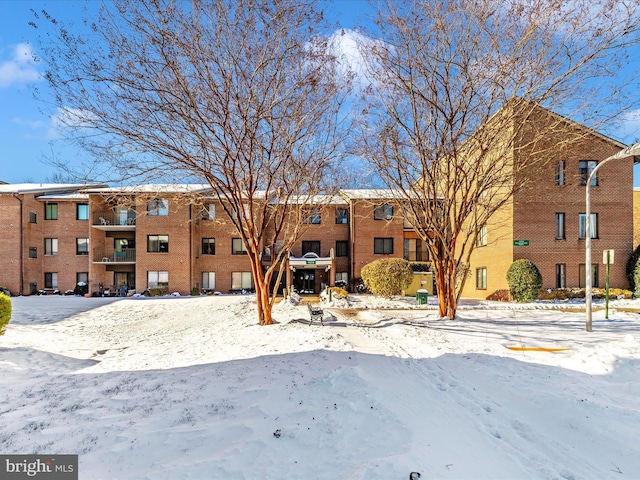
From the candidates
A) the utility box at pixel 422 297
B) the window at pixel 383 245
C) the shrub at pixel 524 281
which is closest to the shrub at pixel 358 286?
the window at pixel 383 245

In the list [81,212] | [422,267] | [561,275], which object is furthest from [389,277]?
[81,212]

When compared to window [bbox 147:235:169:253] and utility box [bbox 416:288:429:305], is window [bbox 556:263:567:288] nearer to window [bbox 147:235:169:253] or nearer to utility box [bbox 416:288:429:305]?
utility box [bbox 416:288:429:305]

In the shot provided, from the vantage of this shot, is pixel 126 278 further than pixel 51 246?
No

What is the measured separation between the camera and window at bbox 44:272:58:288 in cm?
3253

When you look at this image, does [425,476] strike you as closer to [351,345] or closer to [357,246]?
[351,345]

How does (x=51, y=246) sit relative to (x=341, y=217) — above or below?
below

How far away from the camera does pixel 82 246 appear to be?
32.9 m

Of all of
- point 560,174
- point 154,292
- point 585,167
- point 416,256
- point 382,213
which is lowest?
point 154,292

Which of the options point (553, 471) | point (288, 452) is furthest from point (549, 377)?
point (288, 452)

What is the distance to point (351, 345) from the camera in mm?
9906

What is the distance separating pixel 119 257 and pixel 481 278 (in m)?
27.9

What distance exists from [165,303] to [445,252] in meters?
17.1

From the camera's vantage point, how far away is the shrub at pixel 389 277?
954 inches

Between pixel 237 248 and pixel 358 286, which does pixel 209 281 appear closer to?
pixel 237 248
